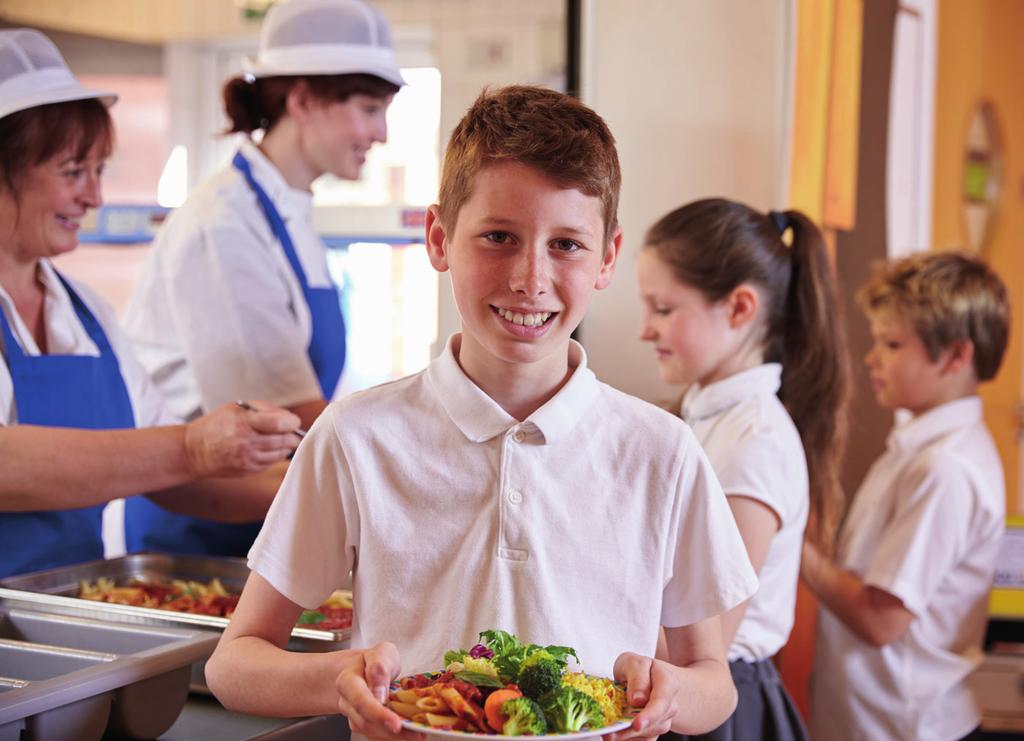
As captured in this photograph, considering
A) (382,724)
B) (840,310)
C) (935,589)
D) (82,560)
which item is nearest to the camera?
(382,724)

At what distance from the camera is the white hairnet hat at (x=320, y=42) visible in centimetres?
222

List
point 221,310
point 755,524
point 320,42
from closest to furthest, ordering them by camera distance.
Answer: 1. point 755,524
2. point 221,310
3. point 320,42

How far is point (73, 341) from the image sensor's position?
1.78 m

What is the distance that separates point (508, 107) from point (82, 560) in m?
1.08

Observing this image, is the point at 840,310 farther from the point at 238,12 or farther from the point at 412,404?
the point at 238,12

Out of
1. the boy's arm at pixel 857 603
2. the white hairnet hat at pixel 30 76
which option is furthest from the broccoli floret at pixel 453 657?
the boy's arm at pixel 857 603

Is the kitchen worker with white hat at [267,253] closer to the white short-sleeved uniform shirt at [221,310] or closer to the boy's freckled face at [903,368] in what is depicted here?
the white short-sleeved uniform shirt at [221,310]

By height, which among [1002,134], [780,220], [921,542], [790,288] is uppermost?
[1002,134]

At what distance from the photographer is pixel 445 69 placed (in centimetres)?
368

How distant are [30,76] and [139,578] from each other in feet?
2.56

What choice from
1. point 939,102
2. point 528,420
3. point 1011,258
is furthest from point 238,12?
point 528,420

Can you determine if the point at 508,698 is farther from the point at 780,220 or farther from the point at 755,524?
the point at 780,220

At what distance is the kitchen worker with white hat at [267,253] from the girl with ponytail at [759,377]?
72 cm

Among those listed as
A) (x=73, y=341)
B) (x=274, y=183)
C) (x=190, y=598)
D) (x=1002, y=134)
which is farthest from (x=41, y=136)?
(x=1002, y=134)
